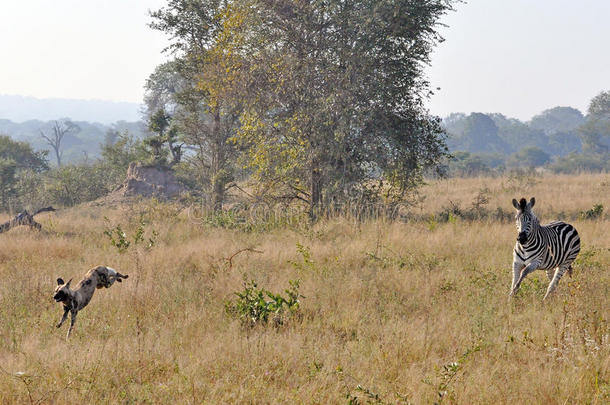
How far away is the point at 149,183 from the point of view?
2617 centimetres

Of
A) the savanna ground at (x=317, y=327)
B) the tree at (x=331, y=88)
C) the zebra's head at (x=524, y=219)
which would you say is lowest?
the savanna ground at (x=317, y=327)

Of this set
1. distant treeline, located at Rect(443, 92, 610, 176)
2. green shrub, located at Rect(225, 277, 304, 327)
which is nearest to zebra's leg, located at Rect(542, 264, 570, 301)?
green shrub, located at Rect(225, 277, 304, 327)

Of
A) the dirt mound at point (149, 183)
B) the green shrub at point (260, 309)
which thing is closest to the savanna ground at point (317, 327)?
the green shrub at point (260, 309)

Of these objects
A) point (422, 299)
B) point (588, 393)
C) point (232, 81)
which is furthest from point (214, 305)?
point (232, 81)

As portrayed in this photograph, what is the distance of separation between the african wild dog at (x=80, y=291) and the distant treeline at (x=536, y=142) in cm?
2108

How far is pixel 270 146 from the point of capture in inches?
551

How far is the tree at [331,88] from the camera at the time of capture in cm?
1334

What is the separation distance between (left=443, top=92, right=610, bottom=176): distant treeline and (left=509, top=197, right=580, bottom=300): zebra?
17.4 m

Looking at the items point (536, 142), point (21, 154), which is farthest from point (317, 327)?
point (536, 142)

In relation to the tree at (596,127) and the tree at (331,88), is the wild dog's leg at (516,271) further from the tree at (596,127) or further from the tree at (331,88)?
the tree at (596,127)

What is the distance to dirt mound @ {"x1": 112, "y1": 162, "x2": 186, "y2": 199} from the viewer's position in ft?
84.2

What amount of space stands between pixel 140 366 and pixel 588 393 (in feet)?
14.6

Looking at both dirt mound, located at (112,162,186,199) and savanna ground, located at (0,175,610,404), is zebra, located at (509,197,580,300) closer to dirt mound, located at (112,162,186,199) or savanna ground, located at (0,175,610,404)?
savanna ground, located at (0,175,610,404)

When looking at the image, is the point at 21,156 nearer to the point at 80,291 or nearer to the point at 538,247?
the point at 80,291
